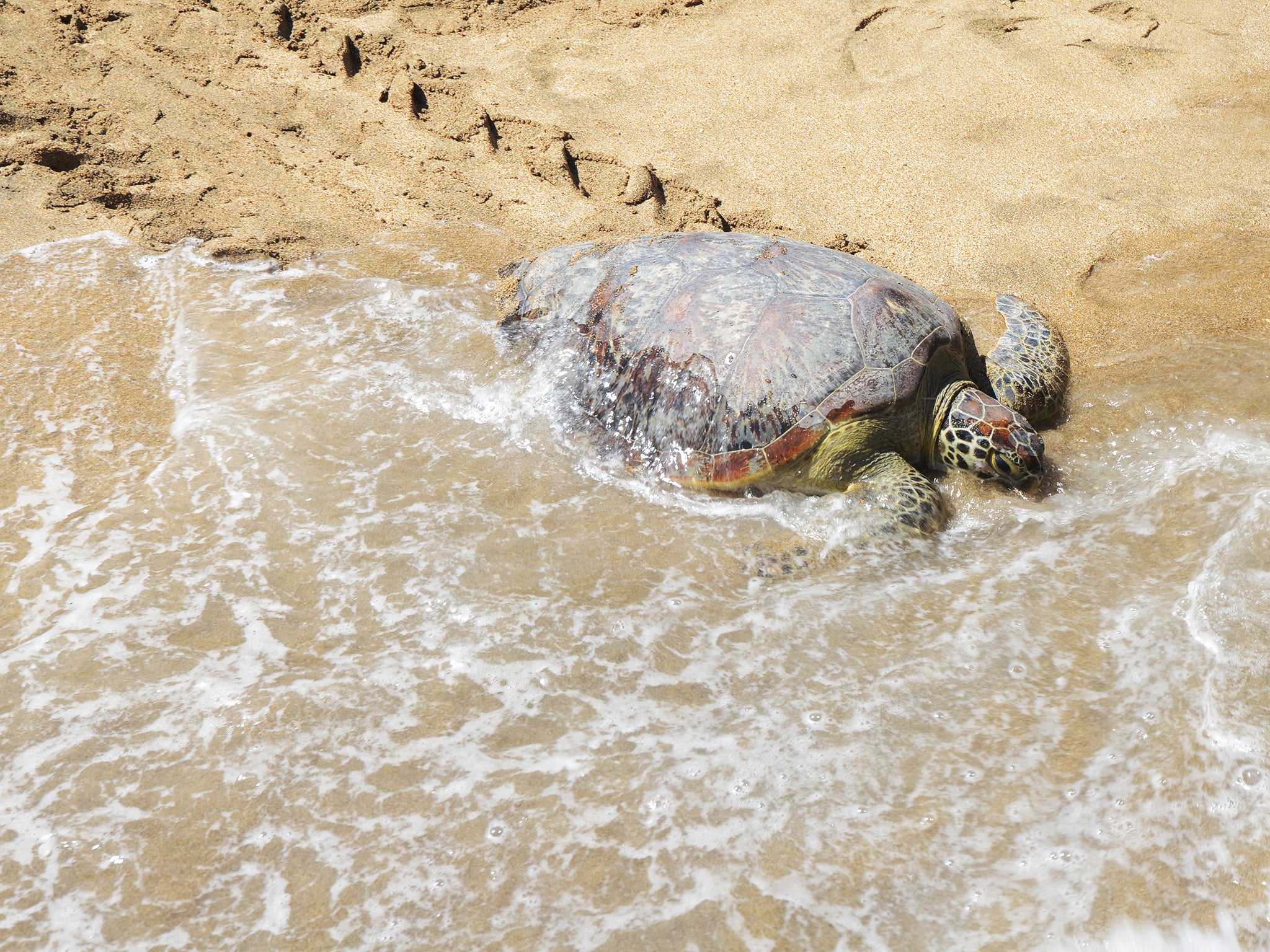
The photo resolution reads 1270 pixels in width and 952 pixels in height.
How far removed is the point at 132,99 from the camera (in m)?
→ 4.83

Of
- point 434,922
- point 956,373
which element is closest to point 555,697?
point 434,922

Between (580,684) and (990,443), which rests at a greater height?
(990,443)

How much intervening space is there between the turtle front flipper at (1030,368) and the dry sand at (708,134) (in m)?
0.24

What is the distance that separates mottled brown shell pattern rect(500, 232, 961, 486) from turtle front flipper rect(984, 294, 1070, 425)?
33cm

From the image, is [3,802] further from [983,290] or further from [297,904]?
[983,290]

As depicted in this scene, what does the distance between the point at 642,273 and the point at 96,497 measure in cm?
238

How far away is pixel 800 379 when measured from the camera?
9.95 ft

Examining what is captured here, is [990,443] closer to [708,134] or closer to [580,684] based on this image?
[580,684]

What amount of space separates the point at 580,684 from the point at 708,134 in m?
4.03

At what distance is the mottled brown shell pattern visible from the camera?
119 inches

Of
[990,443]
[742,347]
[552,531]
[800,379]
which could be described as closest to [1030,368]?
[990,443]

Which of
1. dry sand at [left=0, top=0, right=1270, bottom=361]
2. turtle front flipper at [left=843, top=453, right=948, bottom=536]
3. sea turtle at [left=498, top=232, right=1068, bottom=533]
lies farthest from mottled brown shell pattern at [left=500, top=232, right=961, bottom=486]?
dry sand at [left=0, top=0, right=1270, bottom=361]

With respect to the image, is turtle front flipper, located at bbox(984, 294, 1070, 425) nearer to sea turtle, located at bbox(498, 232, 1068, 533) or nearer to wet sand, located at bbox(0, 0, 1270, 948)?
sea turtle, located at bbox(498, 232, 1068, 533)

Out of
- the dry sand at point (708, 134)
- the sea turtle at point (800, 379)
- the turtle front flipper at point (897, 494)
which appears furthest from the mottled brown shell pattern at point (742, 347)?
the dry sand at point (708, 134)
